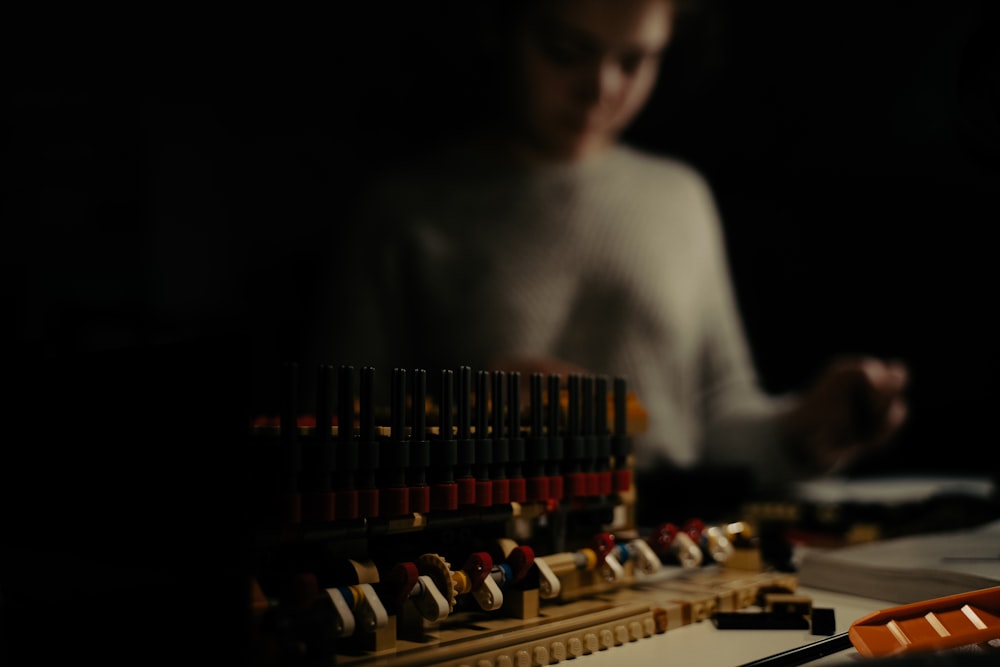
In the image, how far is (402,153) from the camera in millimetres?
2000

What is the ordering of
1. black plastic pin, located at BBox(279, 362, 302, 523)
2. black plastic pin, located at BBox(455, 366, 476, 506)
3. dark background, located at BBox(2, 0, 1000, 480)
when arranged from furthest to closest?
dark background, located at BBox(2, 0, 1000, 480) < black plastic pin, located at BBox(455, 366, 476, 506) < black plastic pin, located at BBox(279, 362, 302, 523)

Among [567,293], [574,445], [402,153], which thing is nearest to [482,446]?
[574,445]

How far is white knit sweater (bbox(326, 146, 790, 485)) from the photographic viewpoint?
1932mm

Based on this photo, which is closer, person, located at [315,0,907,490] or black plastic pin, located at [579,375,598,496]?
black plastic pin, located at [579,375,598,496]

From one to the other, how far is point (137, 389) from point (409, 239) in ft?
4.51

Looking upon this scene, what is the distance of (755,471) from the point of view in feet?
6.19

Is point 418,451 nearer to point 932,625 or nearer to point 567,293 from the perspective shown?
point 932,625

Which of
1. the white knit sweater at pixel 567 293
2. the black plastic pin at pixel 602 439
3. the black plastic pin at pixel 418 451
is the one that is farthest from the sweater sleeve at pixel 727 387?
the black plastic pin at pixel 418 451

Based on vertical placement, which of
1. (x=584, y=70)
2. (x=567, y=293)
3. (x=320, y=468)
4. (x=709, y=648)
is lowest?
(x=709, y=648)

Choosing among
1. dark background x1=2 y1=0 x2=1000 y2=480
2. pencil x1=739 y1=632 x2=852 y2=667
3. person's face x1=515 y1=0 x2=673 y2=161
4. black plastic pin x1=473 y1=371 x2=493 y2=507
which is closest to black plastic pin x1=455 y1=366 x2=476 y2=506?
black plastic pin x1=473 y1=371 x2=493 y2=507

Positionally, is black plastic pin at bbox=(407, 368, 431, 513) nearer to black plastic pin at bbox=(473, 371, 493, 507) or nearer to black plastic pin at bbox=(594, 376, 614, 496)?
black plastic pin at bbox=(473, 371, 493, 507)

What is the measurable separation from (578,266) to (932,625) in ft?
4.45

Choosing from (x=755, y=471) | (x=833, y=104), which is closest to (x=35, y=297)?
(x=755, y=471)

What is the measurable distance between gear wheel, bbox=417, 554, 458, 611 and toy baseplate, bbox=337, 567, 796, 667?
4 centimetres
